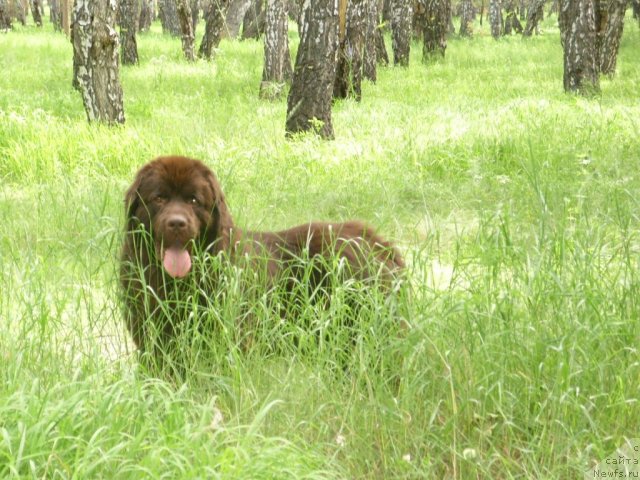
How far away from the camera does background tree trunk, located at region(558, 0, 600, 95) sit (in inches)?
553

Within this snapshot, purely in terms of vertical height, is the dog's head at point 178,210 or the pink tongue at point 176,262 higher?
the dog's head at point 178,210

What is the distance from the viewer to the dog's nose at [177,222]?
13.2 feet

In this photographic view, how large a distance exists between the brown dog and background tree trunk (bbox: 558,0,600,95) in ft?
35.4

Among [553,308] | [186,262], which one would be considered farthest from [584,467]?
[186,262]

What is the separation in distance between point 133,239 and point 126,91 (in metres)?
10.6

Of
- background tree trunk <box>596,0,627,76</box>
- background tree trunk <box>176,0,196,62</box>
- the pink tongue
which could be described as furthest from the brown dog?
background tree trunk <box>176,0,196,62</box>

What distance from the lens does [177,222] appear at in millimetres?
4039

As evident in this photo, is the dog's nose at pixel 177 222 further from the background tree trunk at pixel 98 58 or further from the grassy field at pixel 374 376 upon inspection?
the background tree trunk at pixel 98 58

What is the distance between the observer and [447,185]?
25.6ft

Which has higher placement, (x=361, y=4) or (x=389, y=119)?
(x=361, y=4)

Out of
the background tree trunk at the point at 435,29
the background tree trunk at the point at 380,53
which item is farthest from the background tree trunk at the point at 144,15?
the background tree trunk at the point at 435,29

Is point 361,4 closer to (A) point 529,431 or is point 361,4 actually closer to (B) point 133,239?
(B) point 133,239

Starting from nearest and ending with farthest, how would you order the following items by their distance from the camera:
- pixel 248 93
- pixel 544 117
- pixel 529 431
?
pixel 529 431, pixel 544 117, pixel 248 93

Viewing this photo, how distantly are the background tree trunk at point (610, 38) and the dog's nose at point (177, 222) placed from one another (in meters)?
14.4
